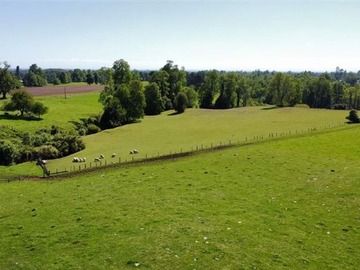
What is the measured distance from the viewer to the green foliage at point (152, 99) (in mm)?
117562

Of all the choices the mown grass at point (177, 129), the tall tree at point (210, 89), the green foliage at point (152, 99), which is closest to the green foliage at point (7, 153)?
the mown grass at point (177, 129)

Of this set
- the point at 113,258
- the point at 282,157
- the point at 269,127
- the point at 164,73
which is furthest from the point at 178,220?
the point at 164,73

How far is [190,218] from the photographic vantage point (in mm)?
25953

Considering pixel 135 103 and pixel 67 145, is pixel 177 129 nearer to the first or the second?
pixel 135 103

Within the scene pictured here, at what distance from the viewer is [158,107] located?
11825 cm

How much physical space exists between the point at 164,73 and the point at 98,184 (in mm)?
93853

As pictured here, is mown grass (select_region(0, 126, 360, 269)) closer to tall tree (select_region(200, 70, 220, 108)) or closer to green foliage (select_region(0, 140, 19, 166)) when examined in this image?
green foliage (select_region(0, 140, 19, 166))

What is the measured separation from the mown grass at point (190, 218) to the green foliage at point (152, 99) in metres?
74.3

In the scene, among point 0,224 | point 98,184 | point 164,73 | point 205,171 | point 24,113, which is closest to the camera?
point 0,224

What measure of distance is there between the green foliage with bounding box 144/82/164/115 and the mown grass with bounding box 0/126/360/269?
74334mm

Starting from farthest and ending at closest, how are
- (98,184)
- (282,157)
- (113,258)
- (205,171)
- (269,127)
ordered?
(269,127), (282,157), (205,171), (98,184), (113,258)

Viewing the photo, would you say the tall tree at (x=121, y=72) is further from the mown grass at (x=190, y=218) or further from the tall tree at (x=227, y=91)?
the mown grass at (x=190, y=218)

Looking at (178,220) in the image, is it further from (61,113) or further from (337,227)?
(61,113)

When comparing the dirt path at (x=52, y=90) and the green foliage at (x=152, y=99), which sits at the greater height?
the dirt path at (x=52, y=90)
